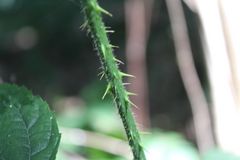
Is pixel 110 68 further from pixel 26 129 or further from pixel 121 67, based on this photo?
pixel 121 67

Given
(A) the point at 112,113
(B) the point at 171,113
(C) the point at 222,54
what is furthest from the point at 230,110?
(B) the point at 171,113

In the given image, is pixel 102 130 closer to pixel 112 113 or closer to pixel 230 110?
pixel 112 113

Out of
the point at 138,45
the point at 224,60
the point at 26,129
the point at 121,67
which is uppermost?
the point at 26,129

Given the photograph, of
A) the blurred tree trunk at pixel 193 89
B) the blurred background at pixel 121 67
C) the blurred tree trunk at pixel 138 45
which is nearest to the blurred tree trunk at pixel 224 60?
the blurred background at pixel 121 67

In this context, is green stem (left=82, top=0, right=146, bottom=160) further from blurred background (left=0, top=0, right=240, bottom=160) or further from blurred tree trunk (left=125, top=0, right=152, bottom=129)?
blurred tree trunk (left=125, top=0, right=152, bottom=129)

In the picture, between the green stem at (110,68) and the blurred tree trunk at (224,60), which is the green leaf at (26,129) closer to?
the green stem at (110,68)

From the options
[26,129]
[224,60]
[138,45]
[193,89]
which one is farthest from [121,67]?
[26,129]

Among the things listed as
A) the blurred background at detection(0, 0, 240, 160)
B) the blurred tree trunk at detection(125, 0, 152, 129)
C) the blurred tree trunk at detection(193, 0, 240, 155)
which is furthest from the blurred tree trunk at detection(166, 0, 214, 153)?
the blurred tree trunk at detection(193, 0, 240, 155)
